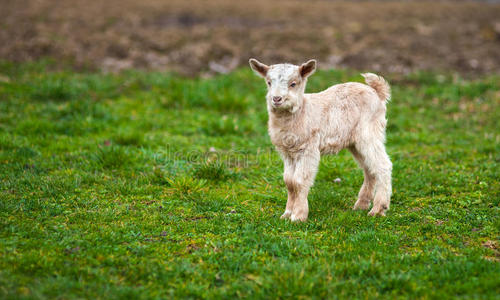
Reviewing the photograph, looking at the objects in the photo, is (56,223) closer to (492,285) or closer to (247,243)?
(247,243)

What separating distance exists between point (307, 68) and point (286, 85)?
431 mm

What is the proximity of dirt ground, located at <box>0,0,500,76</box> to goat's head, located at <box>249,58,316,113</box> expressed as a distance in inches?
299

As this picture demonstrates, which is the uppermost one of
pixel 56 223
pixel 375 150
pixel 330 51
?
pixel 330 51

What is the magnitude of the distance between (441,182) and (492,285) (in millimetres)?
3070

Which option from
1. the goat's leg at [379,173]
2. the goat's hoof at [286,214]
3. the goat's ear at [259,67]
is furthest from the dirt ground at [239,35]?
the goat's hoof at [286,214]

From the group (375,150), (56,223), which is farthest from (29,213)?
(375,150)

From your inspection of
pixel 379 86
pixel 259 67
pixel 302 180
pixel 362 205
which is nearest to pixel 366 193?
pixel 362 205

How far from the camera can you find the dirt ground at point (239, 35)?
44.5 ft

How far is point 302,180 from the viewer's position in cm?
580

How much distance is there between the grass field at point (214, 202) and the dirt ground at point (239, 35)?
2.19 meters

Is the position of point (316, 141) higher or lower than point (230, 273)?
higher

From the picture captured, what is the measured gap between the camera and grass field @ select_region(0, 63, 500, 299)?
440 cm

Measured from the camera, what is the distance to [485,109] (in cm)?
1077

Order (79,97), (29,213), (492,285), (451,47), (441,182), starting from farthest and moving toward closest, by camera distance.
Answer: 1. (451,47)
2. (79,97)
3. (441,182)
4. (29,213)
5. (492,285)
